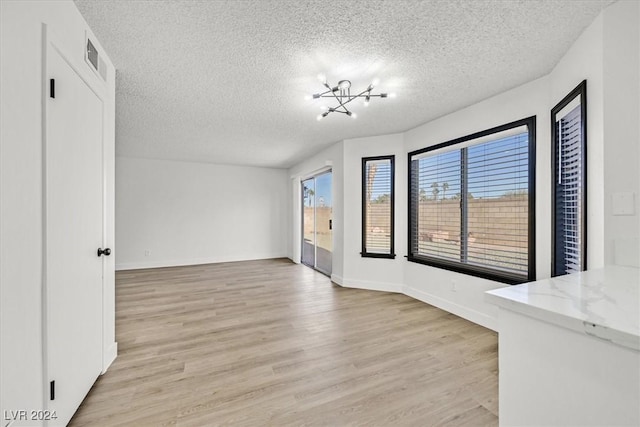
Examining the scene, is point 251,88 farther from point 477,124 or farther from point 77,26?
point 477,124

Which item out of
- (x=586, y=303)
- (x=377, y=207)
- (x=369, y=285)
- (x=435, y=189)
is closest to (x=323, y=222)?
(x=377, y=207)

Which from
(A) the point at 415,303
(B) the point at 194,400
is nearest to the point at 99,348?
(B) the point at 194,400

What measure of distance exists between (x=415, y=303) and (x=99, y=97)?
3.93 metres

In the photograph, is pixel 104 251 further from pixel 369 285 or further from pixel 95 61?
pixel 369 285

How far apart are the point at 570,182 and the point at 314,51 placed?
2.27 m

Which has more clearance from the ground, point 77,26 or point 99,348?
point 77,26

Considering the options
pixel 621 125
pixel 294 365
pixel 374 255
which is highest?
pixel 621 125

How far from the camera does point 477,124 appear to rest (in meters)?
2.89

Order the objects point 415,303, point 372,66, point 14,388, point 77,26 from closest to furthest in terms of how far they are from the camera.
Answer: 1. point 14,388
2. point 77,26
3. point 372,66
4. point 415,303

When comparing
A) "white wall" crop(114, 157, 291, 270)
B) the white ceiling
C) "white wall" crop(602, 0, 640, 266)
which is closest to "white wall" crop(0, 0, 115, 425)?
the white ceiling

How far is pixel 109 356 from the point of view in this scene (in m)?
2.04

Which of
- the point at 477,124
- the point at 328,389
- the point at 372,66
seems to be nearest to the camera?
the point at 328,389

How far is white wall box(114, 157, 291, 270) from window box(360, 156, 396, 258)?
323 centimetres

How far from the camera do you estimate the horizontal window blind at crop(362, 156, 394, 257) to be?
407cm
